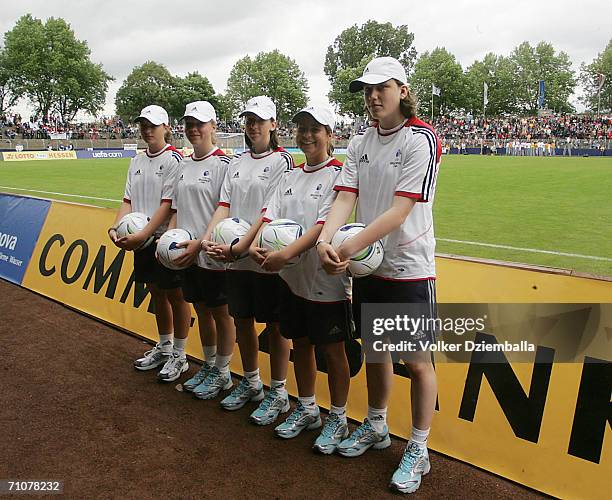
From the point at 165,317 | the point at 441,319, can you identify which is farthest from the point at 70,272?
the point at 441,319

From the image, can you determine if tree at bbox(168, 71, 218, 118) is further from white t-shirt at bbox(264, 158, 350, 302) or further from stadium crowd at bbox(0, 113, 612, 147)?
white t-shirt at bbox(264, 158, 350, 302)

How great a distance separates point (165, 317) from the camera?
5016 mm

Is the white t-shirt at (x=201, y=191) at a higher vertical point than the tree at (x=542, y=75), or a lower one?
lower

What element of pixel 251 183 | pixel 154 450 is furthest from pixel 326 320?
pixel 154 450

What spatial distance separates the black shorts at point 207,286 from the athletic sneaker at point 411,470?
5.93 feet

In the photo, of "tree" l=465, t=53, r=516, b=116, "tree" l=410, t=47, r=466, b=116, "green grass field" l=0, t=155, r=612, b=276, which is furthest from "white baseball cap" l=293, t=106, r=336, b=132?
"tree" l=465, t=53, r=516, b=116

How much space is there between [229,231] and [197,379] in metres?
1.49

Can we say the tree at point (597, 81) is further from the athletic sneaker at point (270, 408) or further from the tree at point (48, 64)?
the athletic sneaker at point (270, 408)

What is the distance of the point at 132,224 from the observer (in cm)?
451

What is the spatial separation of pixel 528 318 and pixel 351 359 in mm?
1295

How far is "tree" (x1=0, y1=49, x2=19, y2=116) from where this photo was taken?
6869 centimetres

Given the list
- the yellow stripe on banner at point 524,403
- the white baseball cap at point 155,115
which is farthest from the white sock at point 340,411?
the white baseball cap at point 155,115

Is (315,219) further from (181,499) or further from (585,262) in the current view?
(585,262)

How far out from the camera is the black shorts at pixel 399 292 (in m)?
3.03
